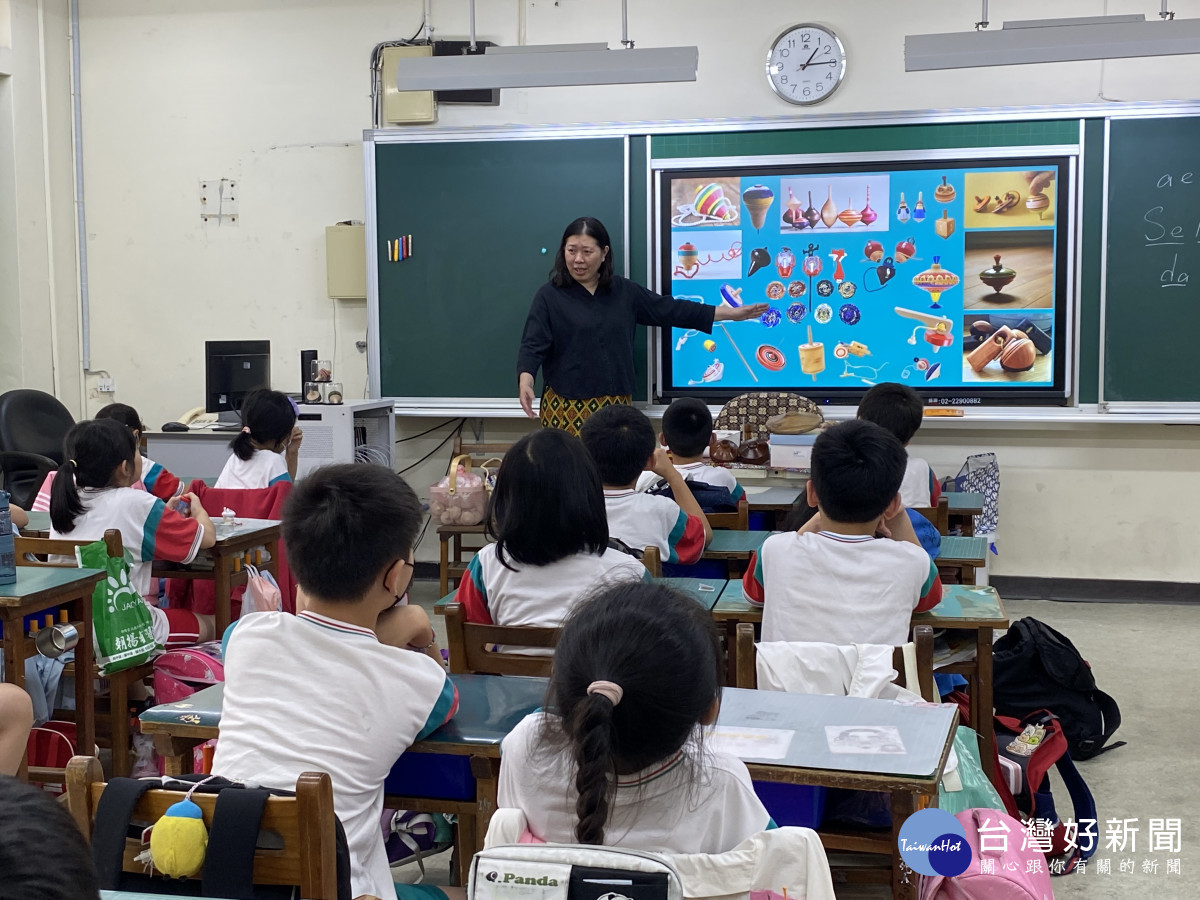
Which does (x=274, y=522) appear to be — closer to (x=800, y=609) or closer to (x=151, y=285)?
(x=800, y=609)

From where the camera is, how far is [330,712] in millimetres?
1510

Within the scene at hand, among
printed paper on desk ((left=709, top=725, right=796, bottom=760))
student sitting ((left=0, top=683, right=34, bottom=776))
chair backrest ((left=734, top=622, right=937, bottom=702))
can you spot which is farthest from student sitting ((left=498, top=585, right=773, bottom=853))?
student sitting ((left=0, top=683, right=34, bottom=776))

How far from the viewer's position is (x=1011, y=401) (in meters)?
5.25

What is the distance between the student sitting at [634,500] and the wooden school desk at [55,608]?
1244 millimetres

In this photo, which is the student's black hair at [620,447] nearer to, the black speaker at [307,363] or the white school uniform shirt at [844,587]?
the white school uniform shirt at [844,587]

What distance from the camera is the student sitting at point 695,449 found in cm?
364

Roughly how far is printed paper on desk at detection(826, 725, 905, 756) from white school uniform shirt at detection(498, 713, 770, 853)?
1.03 feet

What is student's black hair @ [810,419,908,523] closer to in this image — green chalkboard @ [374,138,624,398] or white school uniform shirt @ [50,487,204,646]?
white school uniform shirt @ [50,487,204,646]

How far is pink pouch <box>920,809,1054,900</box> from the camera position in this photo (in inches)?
66.4

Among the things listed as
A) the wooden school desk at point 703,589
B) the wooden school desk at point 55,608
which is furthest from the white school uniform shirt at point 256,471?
the wooden school desk at point 703,589

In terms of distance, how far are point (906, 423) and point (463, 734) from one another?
8.06 ft

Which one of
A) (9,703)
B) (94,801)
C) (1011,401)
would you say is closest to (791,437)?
(1011,401)

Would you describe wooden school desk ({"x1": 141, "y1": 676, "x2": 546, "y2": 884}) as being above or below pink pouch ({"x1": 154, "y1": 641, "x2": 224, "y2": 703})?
above

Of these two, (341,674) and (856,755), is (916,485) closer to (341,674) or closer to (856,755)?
(856,755)
